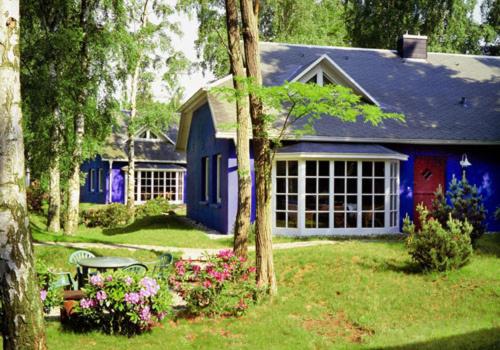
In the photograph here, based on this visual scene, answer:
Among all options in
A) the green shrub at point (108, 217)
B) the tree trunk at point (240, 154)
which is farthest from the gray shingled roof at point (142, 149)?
the tree trunk at point (240, 154)

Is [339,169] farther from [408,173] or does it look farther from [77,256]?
[77,256]

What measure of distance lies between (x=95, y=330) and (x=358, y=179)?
10.3 m

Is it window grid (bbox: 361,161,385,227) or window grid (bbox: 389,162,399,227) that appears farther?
window grid (bbox: 389,162,399,227)

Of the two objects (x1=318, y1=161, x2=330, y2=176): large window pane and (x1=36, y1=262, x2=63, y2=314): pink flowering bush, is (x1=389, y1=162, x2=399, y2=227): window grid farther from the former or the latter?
(x1=36, y1=262, x2=63, y2=314): pink flowering bush

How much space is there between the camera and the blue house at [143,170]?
107ft

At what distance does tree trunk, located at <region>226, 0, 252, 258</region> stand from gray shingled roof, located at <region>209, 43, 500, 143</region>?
4.68 meters

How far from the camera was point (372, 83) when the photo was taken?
1997 centimetres

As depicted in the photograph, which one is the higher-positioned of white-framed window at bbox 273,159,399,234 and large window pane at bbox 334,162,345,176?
large window pane at bbox 334,162,345,176

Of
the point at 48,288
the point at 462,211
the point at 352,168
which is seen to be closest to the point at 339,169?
the point at 352,168

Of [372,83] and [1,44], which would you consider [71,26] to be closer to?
[372,83]

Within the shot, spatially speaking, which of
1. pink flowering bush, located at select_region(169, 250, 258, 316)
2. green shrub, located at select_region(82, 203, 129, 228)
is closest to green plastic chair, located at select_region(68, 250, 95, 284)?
pink flowering bush, located at select_region(169, 250, 258, 316)

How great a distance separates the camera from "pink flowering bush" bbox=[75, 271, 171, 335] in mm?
7477

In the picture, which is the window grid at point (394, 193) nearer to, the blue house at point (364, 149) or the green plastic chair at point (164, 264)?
the blue house at point (364, 149)

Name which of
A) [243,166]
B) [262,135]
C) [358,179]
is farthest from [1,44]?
[358,179]
